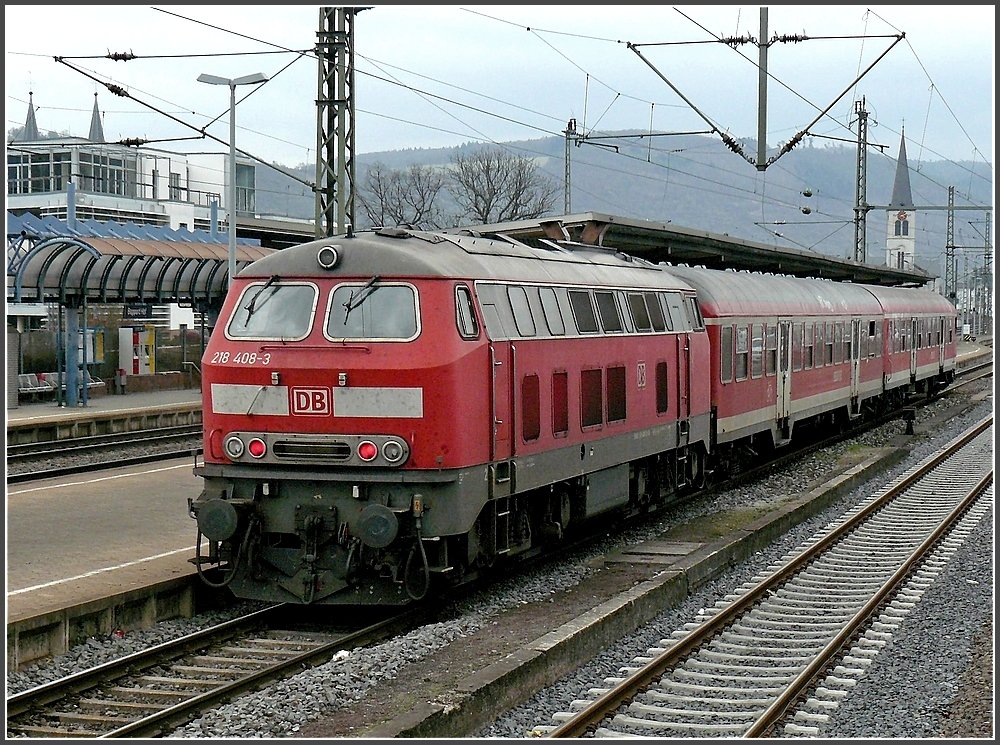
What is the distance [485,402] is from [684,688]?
3.39 metres

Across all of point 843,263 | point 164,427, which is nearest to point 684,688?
point 164,427

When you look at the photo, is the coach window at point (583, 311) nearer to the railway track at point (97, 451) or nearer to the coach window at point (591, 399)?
the coach window at point (591, 399)

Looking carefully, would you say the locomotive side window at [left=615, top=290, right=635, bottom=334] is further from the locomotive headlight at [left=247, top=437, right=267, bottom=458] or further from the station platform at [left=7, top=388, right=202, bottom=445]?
the station platform at [left=7, top=388, right=202, bottom=445]

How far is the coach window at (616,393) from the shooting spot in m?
15.4

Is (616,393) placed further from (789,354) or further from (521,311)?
(789,354)

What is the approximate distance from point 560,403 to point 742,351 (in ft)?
29.1

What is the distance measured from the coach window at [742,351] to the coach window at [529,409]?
913 centimetres

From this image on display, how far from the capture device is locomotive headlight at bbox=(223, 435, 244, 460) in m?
12.0

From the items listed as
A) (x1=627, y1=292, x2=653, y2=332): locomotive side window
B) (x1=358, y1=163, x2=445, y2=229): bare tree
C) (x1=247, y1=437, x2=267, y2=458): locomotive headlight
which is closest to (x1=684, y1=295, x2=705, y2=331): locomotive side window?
(x1=627, y1=292, x2=653, y2=332): locomotive side window

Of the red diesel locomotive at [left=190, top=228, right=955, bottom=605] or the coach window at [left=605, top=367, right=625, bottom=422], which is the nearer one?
the red diesel locomotive at [left=190, top=228, right=955, bottom=605]

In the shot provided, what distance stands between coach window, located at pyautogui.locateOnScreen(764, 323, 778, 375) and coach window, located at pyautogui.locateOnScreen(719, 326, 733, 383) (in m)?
2.51

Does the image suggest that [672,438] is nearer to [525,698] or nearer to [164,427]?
[525,698]

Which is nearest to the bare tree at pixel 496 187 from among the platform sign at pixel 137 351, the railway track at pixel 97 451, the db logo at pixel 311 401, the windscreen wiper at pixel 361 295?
the platform sign at pixel 137 351

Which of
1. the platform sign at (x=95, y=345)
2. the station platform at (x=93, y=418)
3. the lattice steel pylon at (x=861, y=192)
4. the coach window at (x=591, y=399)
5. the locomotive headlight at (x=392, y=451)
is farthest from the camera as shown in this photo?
the lattice steel pylon at (x=861, y=192)
